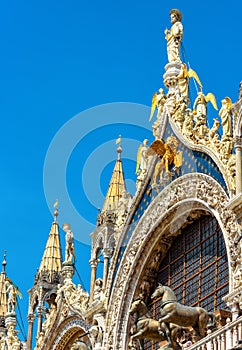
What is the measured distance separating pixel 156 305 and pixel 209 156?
188 inches

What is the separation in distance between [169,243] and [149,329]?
200 inches

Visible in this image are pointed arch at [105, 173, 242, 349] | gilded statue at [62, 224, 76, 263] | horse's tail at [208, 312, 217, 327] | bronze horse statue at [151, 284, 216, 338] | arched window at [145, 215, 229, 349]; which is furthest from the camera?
gilded statue at [62, 224, 76, 263]

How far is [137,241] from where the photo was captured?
98.2 feet

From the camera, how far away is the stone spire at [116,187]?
33.1 meters

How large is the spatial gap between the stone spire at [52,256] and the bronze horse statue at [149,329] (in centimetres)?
1115

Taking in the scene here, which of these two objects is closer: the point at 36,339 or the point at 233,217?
the point at 233,217

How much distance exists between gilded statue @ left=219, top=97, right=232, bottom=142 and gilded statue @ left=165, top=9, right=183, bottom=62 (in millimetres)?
4568

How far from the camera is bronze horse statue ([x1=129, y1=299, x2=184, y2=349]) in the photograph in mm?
23984

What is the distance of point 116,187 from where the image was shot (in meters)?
33.8

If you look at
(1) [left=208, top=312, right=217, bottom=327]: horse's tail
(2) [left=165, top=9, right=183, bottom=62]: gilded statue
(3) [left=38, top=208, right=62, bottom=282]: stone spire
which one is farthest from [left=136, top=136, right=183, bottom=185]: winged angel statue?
(3) [left=38, top=208, right=62, bottom=282]: stone spire

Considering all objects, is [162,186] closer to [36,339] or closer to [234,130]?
[234,130]

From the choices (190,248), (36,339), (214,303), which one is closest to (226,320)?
(214,303)

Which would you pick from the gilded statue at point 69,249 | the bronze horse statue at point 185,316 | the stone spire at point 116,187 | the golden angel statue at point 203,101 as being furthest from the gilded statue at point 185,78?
the bronze horse statue at point 185,316

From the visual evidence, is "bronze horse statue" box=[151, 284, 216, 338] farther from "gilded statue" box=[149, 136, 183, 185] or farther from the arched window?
"gilded statue" box=[149, 136, 183, 185]
